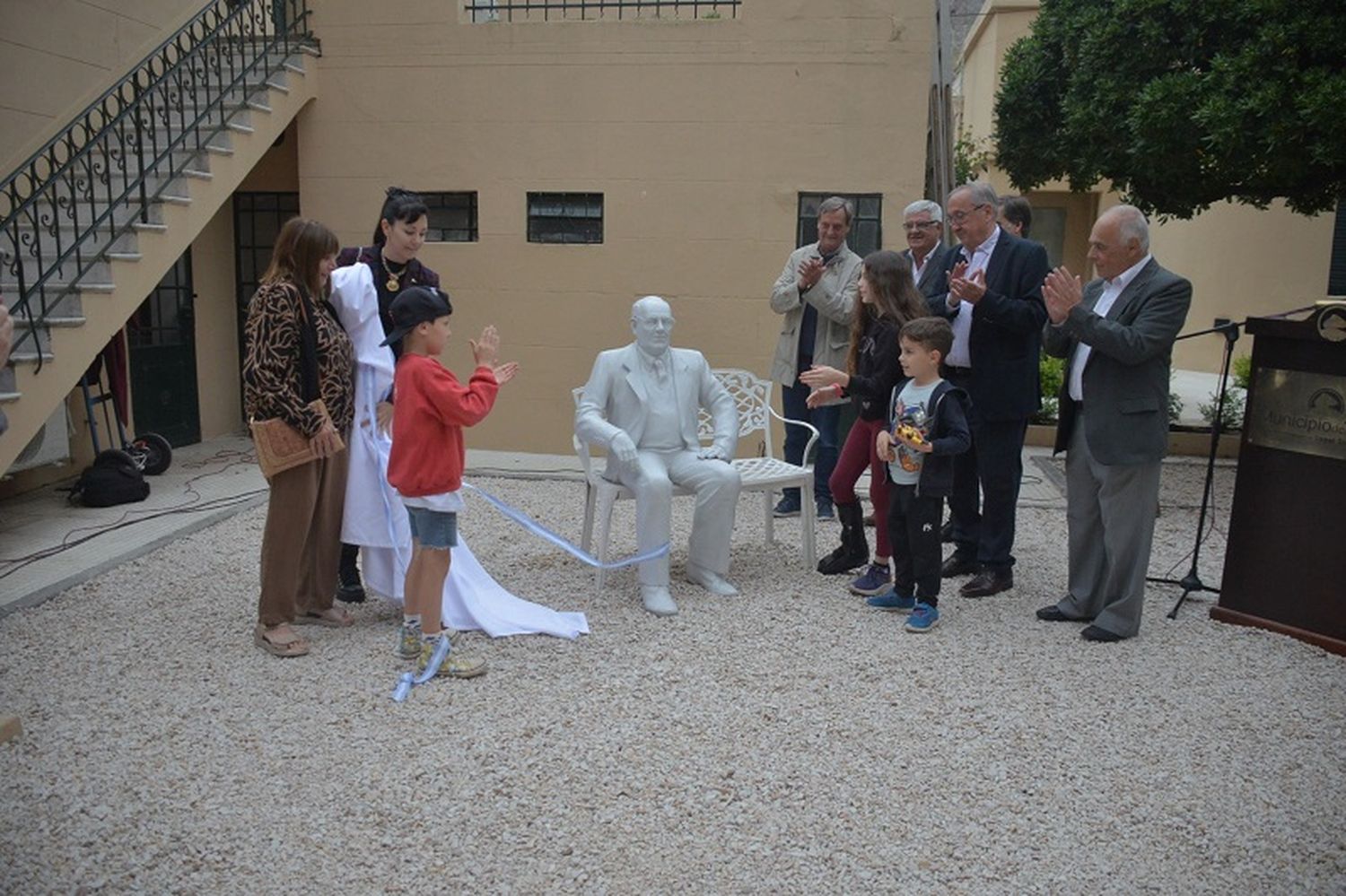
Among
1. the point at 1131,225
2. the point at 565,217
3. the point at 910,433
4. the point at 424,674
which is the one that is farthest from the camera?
the point at 565,217

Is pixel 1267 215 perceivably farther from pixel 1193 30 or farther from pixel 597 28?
pixel 597 28

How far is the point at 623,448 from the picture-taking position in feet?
16.3

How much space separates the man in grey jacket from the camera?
240 inches

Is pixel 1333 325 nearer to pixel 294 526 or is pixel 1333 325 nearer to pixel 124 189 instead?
pixel 294 526

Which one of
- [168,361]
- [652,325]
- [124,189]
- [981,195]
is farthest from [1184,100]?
[168,361]

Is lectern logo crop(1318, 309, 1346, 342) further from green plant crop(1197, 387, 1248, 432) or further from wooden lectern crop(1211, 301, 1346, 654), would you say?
green plant crop(1197, 387, 1248, 432)

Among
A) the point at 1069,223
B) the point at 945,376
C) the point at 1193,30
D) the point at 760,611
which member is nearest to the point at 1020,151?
the point at 1193,30

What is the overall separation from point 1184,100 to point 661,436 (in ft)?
15.9

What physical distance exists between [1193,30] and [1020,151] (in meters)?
2.12

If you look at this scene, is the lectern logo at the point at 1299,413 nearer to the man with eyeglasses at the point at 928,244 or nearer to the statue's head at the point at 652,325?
the man with eyeglasses at the point at 928,244

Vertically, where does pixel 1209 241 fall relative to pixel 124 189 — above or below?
above

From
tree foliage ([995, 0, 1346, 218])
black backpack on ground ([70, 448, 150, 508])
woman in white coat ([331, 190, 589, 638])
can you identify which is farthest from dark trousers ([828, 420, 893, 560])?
black backpack on ground ([70, 448, 150, 508])

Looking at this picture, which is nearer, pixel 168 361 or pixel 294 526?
pixel 294 526

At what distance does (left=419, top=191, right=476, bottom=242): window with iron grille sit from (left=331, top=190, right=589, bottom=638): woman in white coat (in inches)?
158
